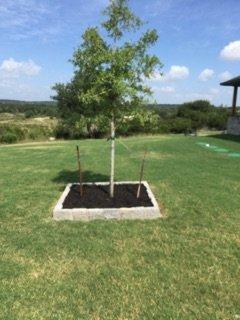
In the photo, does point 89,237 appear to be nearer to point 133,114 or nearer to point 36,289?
point 36,289

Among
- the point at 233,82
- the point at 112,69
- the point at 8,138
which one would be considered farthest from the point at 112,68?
the point at 8,138

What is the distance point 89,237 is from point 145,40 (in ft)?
12.7

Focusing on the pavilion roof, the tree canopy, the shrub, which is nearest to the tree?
the tree canopy

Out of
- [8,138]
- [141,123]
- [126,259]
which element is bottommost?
[8,138]

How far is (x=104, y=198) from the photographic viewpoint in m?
7.68

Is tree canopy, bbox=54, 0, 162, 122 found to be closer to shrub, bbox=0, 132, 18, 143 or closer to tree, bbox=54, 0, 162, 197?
tree, bbox=54, 0, 162, 197

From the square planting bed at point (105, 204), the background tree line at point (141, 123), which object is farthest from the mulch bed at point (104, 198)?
the background tree line at point (141, 123)

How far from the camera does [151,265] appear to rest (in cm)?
498

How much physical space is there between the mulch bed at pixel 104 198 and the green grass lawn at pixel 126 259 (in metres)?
0.40

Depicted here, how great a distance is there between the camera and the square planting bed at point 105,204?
6.80 metres

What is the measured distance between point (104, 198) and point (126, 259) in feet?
8.52

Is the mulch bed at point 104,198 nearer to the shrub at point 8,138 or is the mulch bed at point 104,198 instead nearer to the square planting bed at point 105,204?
the square planting bed at point 105,204

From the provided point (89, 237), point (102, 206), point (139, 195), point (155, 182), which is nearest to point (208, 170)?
point (155, 182)

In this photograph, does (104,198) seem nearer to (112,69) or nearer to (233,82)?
(112,69)
